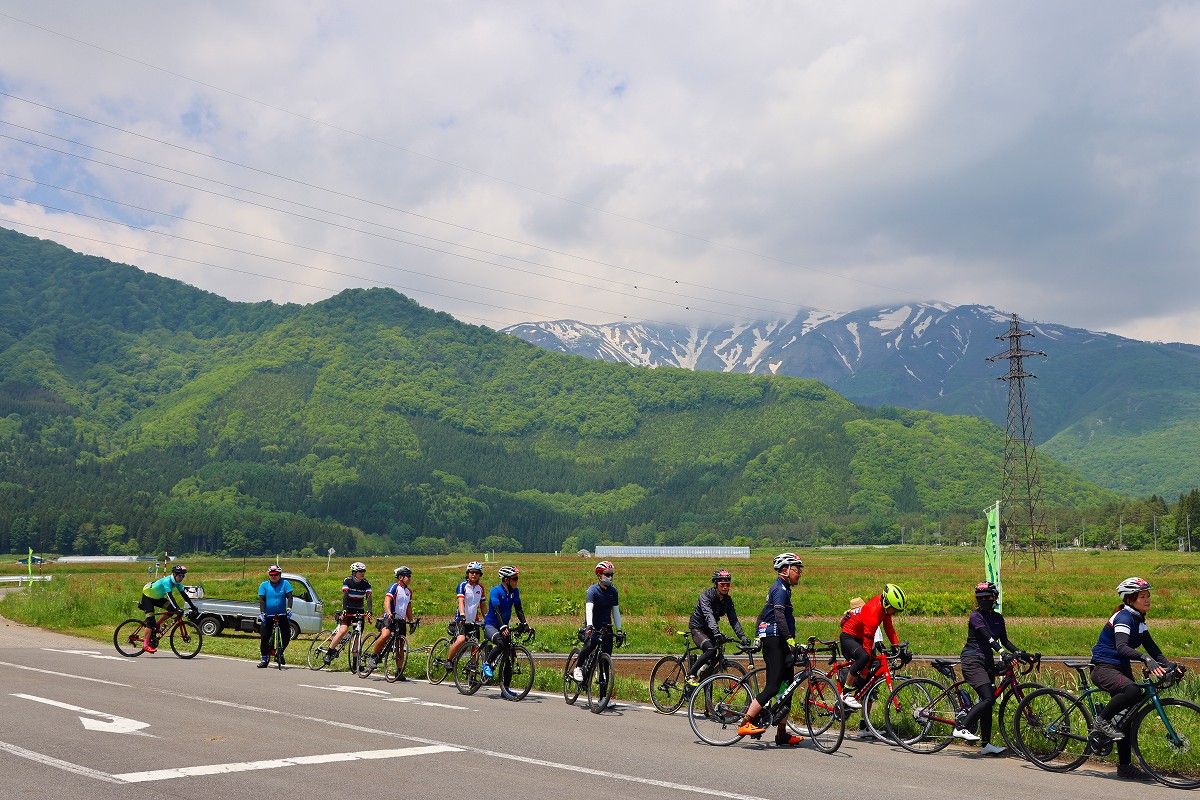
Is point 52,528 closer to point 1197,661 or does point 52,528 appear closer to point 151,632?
point 151,632

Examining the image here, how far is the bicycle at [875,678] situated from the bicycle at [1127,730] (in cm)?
152

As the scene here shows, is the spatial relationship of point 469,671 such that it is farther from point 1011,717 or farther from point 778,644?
point 1011,717

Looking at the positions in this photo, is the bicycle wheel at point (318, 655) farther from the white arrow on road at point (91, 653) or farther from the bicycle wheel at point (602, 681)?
the bicycle wheel at point (602, 681)

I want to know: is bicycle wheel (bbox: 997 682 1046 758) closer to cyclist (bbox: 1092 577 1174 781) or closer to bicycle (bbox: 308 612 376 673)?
cyclist (bbox: 1092 577 1174 781)

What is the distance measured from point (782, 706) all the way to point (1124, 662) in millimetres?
3810

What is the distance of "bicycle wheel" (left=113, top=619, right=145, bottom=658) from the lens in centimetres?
2191

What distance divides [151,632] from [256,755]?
1335cm

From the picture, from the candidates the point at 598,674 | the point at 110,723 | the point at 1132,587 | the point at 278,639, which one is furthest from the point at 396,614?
the point at 1132,587

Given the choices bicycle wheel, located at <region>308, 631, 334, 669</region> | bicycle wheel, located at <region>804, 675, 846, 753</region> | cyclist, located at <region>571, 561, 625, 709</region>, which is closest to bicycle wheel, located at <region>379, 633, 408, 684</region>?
bicycle wheel, located at <region>308, 631, 334, 669</region>

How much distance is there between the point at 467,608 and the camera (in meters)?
17.0

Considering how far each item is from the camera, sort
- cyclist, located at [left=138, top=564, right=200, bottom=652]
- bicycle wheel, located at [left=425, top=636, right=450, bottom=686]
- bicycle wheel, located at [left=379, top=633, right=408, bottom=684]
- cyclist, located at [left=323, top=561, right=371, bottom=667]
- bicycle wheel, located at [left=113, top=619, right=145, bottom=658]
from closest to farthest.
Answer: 1. bicycle wheel, located at [left=425, top=636, right=450, bottom=686]
2. bicycle wheel, located at [left=379, top=633, right=408, bottom=684]
3. cyclist, located at [left=323, top=561, right=371, bottom=667]
4. cyclist, located at [left=138, top=564, right=200, bottom=652]
5. bicycle wheel, located at [left=113, top=619, right=145, bottom=658]

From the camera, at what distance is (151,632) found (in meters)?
21.9

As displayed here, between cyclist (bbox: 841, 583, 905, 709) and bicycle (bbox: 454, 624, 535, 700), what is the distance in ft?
17.6

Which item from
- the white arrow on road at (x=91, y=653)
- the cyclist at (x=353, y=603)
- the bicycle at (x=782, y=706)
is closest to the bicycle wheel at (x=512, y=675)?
the bicycle at (x=782, y=706)
